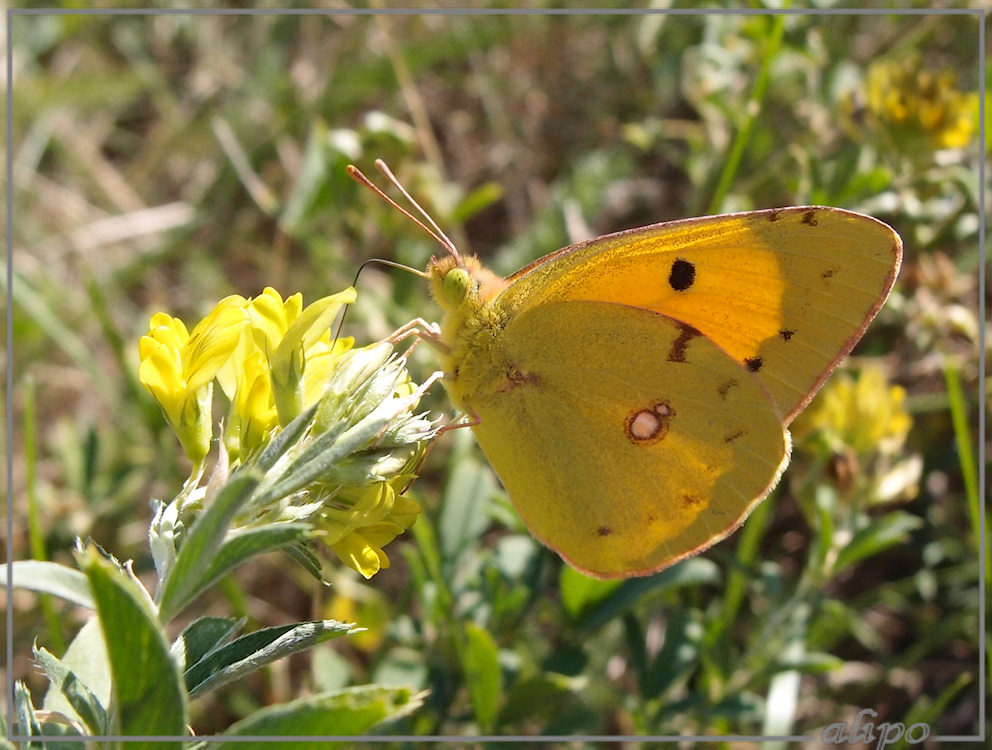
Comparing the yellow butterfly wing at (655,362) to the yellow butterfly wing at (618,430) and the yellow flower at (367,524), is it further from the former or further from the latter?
the yellow flower at (367,524)

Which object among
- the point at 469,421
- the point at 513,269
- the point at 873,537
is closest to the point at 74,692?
the point at 469,421

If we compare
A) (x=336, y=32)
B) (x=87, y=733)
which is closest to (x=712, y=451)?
(x=87, y=733)

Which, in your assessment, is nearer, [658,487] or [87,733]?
[87,733]

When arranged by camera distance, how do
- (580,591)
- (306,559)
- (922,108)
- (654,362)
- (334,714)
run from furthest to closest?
(922,108)
(580,591)
(654,362)
(306,559)
(334,714)

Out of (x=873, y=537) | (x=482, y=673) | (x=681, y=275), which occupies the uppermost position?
(x=681, y=275)

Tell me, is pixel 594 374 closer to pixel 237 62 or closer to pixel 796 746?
pixel 796 746

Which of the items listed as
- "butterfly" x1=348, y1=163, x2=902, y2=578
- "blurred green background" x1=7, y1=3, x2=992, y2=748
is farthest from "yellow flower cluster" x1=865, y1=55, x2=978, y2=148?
"butterfly" x1=348, y1=163, x2=902, y2=578

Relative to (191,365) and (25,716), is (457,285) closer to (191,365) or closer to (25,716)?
(191,365)

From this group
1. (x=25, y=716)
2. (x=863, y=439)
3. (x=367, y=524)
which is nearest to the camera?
(x=25, y=716)
